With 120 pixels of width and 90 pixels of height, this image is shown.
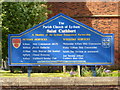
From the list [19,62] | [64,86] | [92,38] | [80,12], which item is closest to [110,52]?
[92,38]

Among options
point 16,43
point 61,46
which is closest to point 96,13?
point 61,46

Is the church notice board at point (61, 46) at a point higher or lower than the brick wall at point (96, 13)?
lower

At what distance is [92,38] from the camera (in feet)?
23.1

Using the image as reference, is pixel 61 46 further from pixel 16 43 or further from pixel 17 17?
pixel 17 17

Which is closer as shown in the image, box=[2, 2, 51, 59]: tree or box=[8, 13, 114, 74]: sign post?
box=[8, 13, 114, 74]: sign post

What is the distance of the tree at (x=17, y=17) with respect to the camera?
15469mm

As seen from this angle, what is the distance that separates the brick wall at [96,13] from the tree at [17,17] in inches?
83.4

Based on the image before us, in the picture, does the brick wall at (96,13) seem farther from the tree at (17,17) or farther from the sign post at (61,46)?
the sign post at (61,46)

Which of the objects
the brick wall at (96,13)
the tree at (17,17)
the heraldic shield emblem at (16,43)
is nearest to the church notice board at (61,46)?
the heraldic shield emblem at (16,43)

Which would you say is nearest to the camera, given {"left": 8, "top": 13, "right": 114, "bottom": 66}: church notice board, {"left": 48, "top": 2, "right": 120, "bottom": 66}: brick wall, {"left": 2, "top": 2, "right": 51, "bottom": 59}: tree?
{"left": 8, "top": 13, "right": 114, "bottom": 66}: church notice board

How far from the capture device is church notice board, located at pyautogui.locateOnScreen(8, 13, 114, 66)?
6.98 meters

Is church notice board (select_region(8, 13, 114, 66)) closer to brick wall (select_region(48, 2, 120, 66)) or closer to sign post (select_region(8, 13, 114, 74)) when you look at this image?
sign post (select_region(8, 13, 114, 74))

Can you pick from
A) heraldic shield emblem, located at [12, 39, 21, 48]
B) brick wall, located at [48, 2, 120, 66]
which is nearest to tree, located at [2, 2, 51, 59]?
brick wall, located at [48, 2, 120, 66]

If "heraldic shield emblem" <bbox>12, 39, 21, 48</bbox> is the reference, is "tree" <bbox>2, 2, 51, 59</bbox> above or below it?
above
